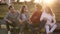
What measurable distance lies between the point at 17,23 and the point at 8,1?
0.33 m

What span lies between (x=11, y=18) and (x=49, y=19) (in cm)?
52

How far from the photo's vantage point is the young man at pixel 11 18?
2.50 m

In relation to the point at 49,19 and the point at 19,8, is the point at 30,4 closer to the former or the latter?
the point at 19,8

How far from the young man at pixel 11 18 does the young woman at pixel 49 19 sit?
357 mm

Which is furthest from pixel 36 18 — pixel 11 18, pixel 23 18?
pixel 11 18

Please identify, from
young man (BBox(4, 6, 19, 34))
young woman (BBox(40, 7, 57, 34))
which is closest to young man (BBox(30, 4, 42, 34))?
young woman (BBox(40, 7, 57, 34))

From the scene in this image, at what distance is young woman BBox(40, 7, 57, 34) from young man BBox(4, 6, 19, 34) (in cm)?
36

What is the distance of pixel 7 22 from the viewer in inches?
99.1

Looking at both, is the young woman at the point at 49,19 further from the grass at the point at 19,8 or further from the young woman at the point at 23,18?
the young woman at the point at 23,18

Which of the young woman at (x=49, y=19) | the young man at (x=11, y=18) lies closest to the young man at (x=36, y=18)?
the young woman at (x=49, y=19)

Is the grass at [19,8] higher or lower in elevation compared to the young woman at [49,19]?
higher

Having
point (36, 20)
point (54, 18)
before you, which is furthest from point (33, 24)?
point (54, 18)

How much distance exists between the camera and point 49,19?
2.49 metres

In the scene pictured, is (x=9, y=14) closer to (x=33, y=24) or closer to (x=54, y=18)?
(x=33, y=24)
